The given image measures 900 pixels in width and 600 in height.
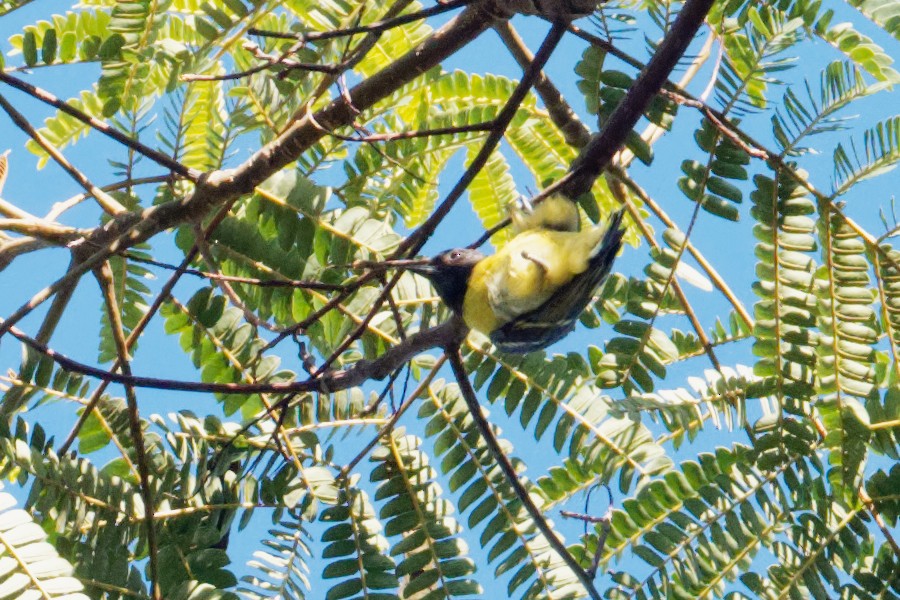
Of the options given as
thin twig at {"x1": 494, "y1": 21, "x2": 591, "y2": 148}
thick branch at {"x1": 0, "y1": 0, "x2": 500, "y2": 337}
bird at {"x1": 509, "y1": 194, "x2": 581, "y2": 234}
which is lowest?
bird at {"x1": 509, "y1": 194, "x2": 581, "y2": 234}

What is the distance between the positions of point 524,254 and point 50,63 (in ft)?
3.28

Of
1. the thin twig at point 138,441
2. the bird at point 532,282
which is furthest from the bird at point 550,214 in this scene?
the thin twig at point 138,441

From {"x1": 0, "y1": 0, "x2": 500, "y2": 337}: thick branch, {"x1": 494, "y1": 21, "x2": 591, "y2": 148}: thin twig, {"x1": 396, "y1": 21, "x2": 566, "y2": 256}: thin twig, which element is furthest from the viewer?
{"x1": 494, "y1": 21, "x2": 591, "y2": 148}: thin twig

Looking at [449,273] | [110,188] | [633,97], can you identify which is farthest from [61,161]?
[633,97]

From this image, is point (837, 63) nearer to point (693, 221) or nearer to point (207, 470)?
point (693, 221)

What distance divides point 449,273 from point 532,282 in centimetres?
18

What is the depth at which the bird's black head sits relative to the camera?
71.2 inches

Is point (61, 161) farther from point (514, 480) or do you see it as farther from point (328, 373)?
point (514, 480)

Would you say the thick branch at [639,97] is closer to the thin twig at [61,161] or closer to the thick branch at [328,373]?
the thick branch at [328,373]

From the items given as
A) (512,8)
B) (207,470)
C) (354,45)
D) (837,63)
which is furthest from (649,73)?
(207,470)

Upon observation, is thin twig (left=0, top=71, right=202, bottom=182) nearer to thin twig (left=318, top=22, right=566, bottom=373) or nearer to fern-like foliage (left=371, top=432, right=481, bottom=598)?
thin twig (left=318, top=22, right=566, bottom=373)

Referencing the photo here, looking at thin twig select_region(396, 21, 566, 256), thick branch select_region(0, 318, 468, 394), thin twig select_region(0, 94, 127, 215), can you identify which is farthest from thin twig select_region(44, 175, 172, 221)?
thin twig select_region(396, 21, 566, 256)

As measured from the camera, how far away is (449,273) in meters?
1.82

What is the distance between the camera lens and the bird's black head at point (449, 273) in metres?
1.81
